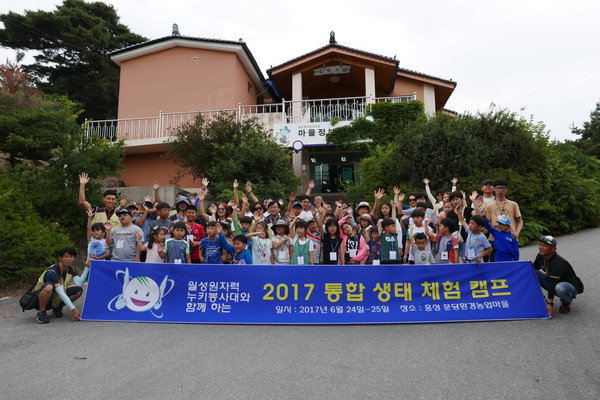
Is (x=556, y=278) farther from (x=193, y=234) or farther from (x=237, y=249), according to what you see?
(x=193, y=234)

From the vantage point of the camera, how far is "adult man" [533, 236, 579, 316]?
15.7 feet

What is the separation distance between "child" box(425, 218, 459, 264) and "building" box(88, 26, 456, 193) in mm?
11007

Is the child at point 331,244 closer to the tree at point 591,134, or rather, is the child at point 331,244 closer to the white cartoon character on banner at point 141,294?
the white cartoon character on banner at point 141,294

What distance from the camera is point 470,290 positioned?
4988 millimetres

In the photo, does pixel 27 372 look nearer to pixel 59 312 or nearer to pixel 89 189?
pixel 59 312

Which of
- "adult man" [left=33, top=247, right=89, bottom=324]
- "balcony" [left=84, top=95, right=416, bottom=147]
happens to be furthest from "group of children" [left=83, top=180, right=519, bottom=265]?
"balcony" [left=84, top=95, right=416, bottom=147]

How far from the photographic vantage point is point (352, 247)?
5965 millimetres

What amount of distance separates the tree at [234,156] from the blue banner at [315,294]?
235 inches

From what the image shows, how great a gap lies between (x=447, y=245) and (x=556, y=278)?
136 centimetres

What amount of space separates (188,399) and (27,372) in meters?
1.75

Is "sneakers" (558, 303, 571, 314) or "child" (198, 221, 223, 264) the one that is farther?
"child" (198, 221, 223, 264)

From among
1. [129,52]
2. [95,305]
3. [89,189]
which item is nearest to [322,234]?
[95,305]

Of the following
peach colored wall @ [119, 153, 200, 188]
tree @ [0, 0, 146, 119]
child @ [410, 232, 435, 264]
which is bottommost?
child @ [410, 232, 435, 264]

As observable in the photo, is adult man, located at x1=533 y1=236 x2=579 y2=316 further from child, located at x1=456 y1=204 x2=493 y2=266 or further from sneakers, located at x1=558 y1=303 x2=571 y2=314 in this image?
child, located at x1=456 y1=204 x2=493 y2=266
